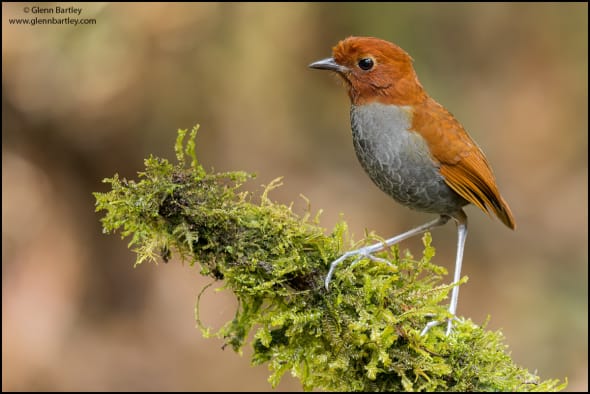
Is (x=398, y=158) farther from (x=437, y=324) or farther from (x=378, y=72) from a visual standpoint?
(x=437, y=324)

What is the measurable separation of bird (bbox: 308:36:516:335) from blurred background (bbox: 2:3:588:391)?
3098 mm

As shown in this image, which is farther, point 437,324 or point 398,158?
point 398,158

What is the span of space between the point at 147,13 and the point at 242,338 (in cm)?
404

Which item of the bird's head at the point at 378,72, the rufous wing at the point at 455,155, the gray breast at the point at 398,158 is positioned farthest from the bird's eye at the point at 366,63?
the rufous wing at the point at 455,155

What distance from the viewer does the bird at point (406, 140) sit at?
3111 mm

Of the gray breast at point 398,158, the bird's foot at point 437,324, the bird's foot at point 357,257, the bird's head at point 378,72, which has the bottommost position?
the bird's foot at point 437,324

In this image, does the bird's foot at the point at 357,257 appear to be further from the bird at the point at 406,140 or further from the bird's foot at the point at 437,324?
the bird at the point at 406,140

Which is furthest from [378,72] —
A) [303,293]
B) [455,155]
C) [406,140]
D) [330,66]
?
[303,293]

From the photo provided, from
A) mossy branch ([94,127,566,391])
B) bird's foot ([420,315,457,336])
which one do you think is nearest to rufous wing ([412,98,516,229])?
mossy branch ([94,127,566,391])

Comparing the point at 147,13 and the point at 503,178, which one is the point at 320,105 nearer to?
the point at 147,13

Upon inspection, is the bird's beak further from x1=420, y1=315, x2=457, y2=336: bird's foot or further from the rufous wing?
x1=420, y1=315, x2=457, y2=336: bird's foot

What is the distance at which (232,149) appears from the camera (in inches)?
265

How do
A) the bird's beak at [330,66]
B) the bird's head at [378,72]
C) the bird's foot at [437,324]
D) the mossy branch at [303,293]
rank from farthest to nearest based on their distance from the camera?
the bird's beak at [330,66] < the bird's head at [378,72] < the bird's foot at [437,324] < the mossy branch at [303,293]

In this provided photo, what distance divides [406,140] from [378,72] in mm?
395
